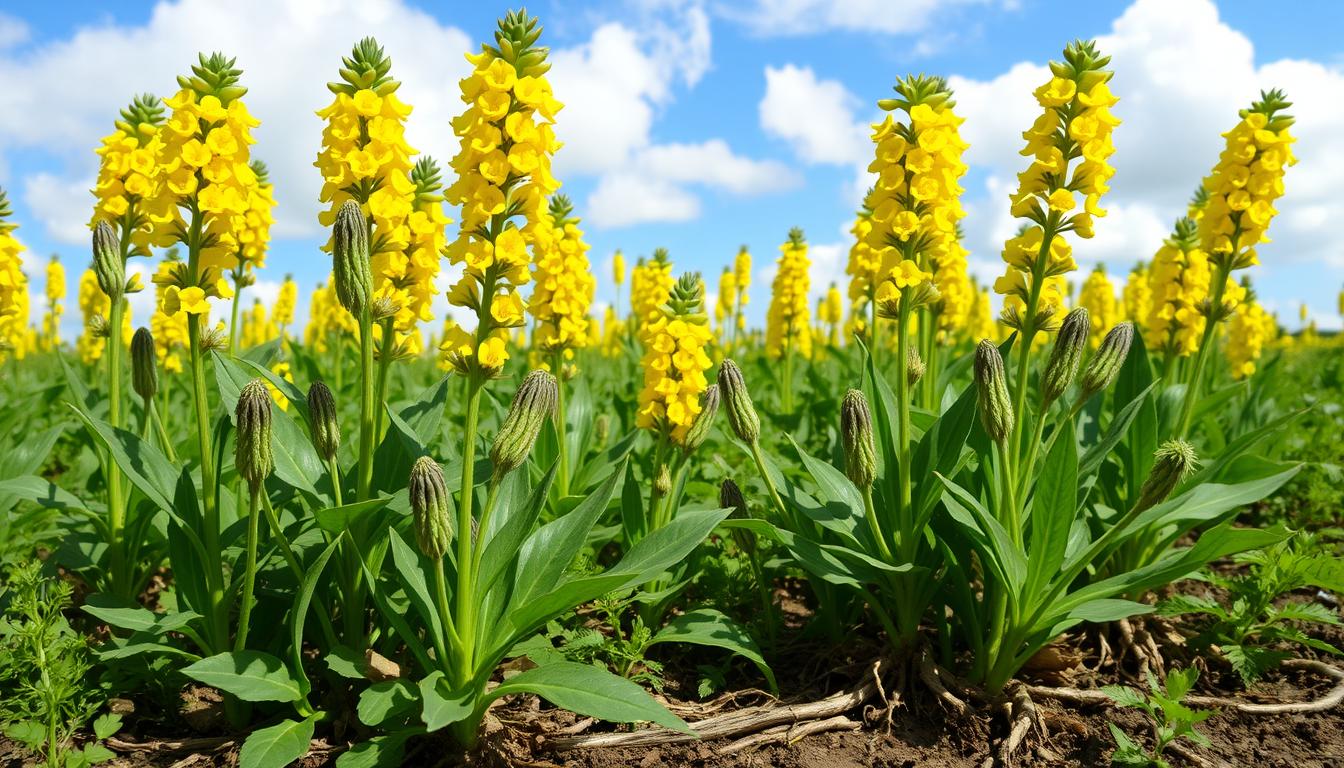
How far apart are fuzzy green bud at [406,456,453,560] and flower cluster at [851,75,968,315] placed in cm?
166

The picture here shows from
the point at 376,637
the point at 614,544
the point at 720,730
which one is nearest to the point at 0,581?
the point at 376,637

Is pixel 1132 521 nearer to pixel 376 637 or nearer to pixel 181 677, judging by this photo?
pixel 376 637

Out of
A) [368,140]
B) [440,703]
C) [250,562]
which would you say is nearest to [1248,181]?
[368,140]

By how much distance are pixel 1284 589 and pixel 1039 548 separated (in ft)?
4.21

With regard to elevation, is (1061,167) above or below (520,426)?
above

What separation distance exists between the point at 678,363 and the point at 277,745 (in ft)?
5.78

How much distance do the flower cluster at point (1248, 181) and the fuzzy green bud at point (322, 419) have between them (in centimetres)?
392

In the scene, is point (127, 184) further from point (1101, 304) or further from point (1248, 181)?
point (1101, 304)

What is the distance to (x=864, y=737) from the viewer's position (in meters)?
2.76

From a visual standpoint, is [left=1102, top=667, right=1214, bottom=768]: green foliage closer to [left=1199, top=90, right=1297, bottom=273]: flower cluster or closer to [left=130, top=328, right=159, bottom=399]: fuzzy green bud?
[left=1199, top=90, right=1297, bottom=273]: flower cluster

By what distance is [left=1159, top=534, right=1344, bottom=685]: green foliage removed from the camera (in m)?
3.04

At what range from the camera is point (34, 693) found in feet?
8.19

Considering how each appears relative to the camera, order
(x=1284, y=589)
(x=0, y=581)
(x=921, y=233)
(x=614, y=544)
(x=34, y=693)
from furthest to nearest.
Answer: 1. (x=614, y=544)
2. (x=0, y=581)
3. (x=1284, y=589)
4. (x=921, y=233)
5. (x=34, y=693)

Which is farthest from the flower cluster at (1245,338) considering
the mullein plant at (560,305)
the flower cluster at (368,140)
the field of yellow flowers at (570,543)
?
the flower cluster at (368,140)
